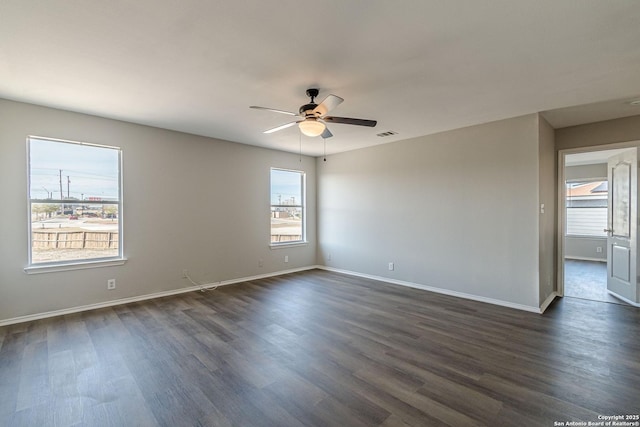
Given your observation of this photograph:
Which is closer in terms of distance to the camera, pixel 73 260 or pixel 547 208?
pixel 73 260

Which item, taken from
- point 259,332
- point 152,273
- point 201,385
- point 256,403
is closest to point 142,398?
point 201,385

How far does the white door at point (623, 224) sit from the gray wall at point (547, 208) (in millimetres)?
793

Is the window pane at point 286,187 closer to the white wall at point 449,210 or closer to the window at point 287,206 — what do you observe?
the window at point 287,206

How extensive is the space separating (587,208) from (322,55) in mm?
9221

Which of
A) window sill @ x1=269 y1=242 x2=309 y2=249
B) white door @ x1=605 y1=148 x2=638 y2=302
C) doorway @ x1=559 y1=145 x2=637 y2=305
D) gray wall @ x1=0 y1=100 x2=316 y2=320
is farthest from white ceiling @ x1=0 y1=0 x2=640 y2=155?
doorway @ x1=559 y1=145 x2=637 y2=305

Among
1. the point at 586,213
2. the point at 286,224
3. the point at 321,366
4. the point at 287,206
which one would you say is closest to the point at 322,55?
the point at 321,366

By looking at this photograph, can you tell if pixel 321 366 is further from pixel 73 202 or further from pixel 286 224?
pixel 286 224

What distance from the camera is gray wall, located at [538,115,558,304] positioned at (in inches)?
155

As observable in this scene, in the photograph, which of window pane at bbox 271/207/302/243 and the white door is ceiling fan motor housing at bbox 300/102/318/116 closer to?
window pane at bbox 271/207/302/243

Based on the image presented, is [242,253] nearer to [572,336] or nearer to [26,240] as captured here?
[26,240]

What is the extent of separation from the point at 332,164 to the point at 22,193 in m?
4.99

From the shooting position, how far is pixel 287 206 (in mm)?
6414

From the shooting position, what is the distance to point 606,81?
114 inches

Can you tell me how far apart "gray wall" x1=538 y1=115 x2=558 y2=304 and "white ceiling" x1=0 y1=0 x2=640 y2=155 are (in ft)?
1.44
